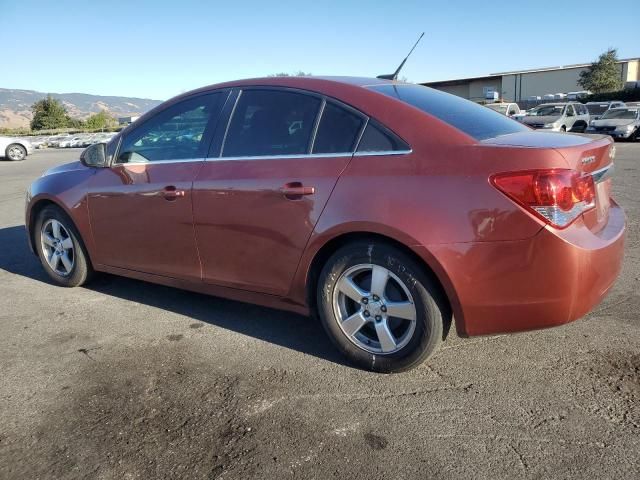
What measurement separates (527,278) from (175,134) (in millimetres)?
2622

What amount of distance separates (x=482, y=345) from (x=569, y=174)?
129 centimetres

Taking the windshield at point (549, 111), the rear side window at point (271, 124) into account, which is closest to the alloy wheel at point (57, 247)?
the rear side window at point (271, 124)

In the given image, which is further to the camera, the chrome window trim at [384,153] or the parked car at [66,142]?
the parked car at [66,142]

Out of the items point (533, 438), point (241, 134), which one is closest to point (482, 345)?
point (533, 438)

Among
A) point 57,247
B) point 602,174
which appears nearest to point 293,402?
point 602,174

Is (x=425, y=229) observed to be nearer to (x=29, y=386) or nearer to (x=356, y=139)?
(x=356, y=139)

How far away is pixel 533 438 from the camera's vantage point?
248 centimetres

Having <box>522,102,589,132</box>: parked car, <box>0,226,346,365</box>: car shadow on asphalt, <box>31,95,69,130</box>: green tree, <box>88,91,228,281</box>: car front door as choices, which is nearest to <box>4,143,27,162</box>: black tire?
<box>0,226,346,365</box>: car shadow on asphalt

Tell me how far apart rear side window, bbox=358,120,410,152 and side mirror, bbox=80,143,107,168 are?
2.31 metres

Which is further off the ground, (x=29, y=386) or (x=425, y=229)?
(x=425, y=229)

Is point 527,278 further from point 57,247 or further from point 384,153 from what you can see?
point 57,247

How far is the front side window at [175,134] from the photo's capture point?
12.5ft

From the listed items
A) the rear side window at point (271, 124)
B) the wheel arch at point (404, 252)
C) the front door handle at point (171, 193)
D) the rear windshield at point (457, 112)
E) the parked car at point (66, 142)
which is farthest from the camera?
the parked car at point (66, 142)

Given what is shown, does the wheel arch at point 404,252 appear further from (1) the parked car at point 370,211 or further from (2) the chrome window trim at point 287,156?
(2) the chrome window trim at point 287,156
